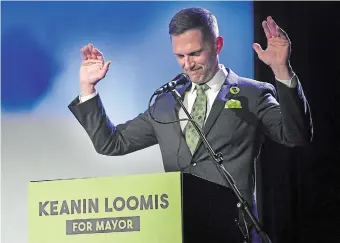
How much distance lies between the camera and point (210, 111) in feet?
9.57

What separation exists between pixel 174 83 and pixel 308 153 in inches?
27.3

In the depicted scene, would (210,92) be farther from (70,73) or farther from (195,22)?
(70,73)

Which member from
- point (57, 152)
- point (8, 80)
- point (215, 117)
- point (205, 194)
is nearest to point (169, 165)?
point (215, 117)

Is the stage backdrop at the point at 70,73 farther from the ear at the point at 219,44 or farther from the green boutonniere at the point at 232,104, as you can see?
the green boutonniere at the point at 232,104

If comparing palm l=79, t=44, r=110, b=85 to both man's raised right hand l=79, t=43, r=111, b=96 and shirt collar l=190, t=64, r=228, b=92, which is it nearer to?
man's raised right hand l=79, t=43, r=111, b=96

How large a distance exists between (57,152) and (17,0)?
0.81m

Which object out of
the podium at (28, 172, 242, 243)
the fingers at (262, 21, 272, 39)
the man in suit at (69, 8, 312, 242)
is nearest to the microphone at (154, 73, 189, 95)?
the man in suit at (69, 8, 312, 242)

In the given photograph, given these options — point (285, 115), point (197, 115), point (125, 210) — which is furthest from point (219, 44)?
point (125, 210)

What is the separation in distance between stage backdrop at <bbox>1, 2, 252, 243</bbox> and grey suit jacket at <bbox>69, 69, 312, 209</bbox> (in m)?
0.06

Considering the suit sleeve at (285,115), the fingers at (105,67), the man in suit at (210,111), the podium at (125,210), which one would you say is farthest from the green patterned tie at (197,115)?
the podium at (125,210)

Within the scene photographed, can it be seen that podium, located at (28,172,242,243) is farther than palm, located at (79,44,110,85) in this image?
No

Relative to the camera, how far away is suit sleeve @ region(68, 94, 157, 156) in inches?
120

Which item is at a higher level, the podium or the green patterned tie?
the green patterned tie

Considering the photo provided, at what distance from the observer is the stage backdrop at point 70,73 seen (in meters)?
3.07
